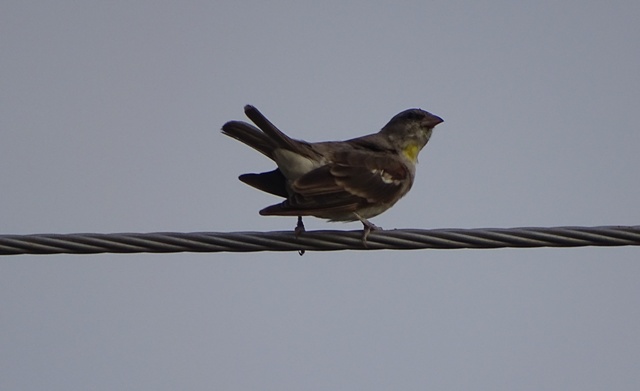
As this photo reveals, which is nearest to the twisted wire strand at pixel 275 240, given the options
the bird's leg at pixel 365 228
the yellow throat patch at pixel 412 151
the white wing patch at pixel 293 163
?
the bird's leg at pixel 365 228

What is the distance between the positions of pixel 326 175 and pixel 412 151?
7.61 feet

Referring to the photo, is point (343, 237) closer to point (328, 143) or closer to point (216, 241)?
point (216, 241)

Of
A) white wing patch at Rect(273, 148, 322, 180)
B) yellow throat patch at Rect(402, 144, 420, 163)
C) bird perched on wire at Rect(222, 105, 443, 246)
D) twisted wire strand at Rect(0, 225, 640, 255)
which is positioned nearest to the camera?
twisted wire strand at Rect(0, 225, 640, 255)

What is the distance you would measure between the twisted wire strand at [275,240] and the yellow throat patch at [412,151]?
3672 mm

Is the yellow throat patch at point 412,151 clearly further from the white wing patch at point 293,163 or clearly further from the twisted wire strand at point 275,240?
the twisted wire strand at point 275,240

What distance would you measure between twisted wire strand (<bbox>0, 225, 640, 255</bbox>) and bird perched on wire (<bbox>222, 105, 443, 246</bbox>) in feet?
2.51

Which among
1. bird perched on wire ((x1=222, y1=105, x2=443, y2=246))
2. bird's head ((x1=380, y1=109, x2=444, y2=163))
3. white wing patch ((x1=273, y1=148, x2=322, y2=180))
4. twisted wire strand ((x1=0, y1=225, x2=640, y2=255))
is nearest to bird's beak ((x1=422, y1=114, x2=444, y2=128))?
bird's head ((x1=380, y1=109, x2=444, y2=163))

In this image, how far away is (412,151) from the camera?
32.3ft

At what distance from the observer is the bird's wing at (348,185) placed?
732 centimetres

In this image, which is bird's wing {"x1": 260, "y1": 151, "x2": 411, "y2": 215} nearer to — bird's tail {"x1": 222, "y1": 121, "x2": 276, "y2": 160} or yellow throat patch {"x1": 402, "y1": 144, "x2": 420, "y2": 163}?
bird's tail {"x1": 222, "y1": 121, "x2": 276, "y2": 160}

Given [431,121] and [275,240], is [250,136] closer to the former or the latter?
[275,240]

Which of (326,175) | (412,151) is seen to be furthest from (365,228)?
(412,151)

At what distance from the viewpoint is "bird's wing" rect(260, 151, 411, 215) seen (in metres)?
7.32

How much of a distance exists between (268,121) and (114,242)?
2.20 metres
